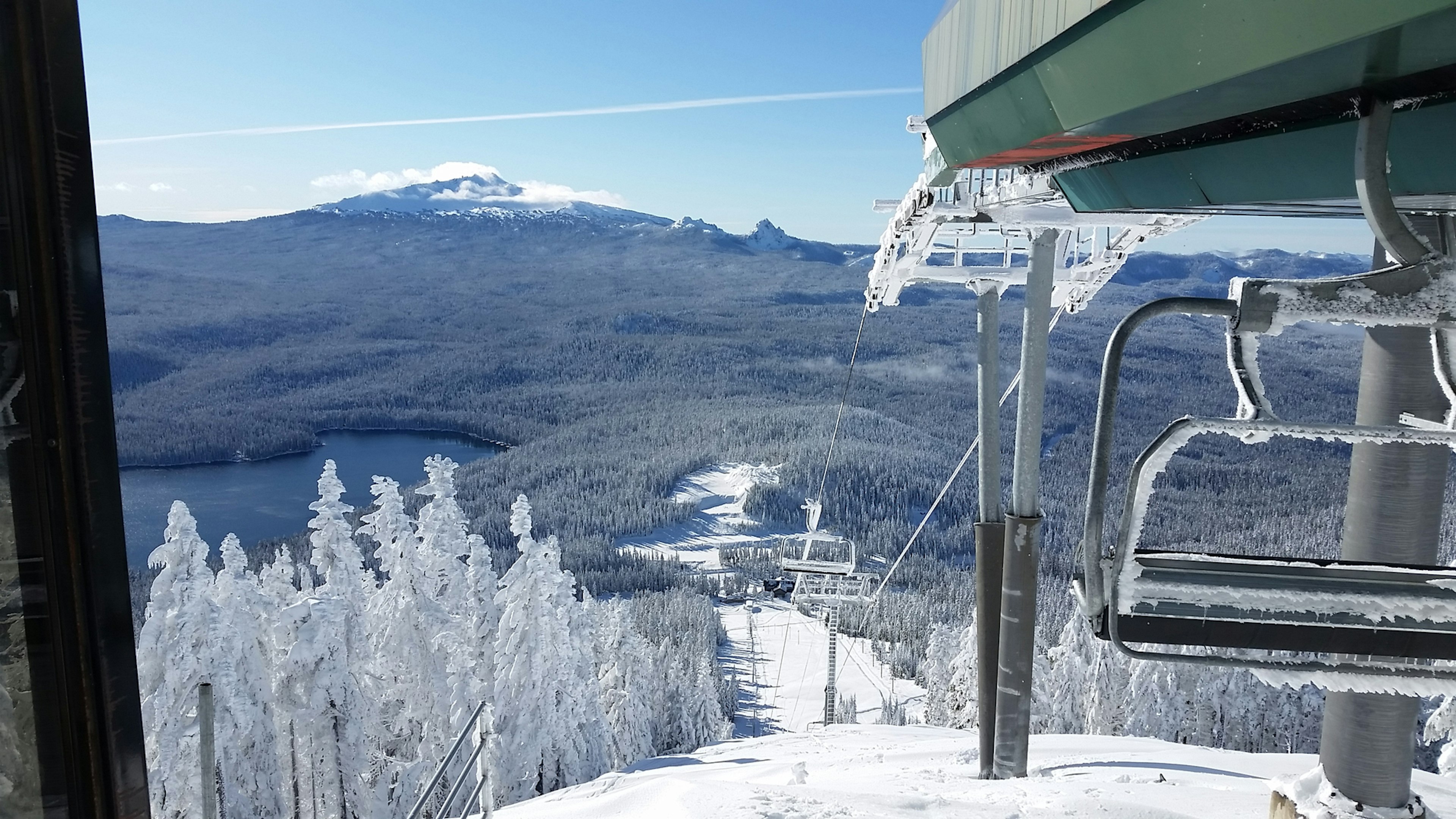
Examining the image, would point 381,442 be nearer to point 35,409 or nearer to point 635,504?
point 635,504

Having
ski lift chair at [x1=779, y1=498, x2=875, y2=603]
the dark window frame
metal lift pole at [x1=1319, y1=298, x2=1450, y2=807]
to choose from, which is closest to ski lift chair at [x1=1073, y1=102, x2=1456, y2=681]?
the dark window frame

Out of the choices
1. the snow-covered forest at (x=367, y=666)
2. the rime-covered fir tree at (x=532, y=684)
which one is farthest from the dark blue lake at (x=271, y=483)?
the rime-covered fir tree at (x=532, y=684)

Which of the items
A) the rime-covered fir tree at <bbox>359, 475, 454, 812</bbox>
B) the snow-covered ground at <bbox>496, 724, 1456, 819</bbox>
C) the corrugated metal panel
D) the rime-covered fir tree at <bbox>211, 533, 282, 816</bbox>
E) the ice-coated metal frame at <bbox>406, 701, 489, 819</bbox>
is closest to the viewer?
the corrugated metal panel

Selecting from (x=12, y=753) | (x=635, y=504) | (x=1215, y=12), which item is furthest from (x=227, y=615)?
(x=635, y=504)

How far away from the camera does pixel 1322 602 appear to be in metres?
1.39

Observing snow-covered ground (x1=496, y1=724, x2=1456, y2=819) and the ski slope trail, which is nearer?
snow-covered ground (x1=496, y1=724, x2=1456, y2=819)

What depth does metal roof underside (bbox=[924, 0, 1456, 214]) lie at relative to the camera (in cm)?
93

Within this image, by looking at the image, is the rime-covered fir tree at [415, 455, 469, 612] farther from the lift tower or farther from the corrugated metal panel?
the lift tower

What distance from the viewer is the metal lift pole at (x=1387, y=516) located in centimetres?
353

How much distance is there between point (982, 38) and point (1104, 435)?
945 millimetres

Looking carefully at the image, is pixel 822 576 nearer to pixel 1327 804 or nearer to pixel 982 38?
pixel 1327 804

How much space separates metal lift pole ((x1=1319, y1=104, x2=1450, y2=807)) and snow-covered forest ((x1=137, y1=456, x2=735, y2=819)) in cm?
1755

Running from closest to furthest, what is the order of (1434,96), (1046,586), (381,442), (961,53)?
(1434,96)
(961,53)
(1046,586)
(381,442)

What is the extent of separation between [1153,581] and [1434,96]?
0.82 meters
